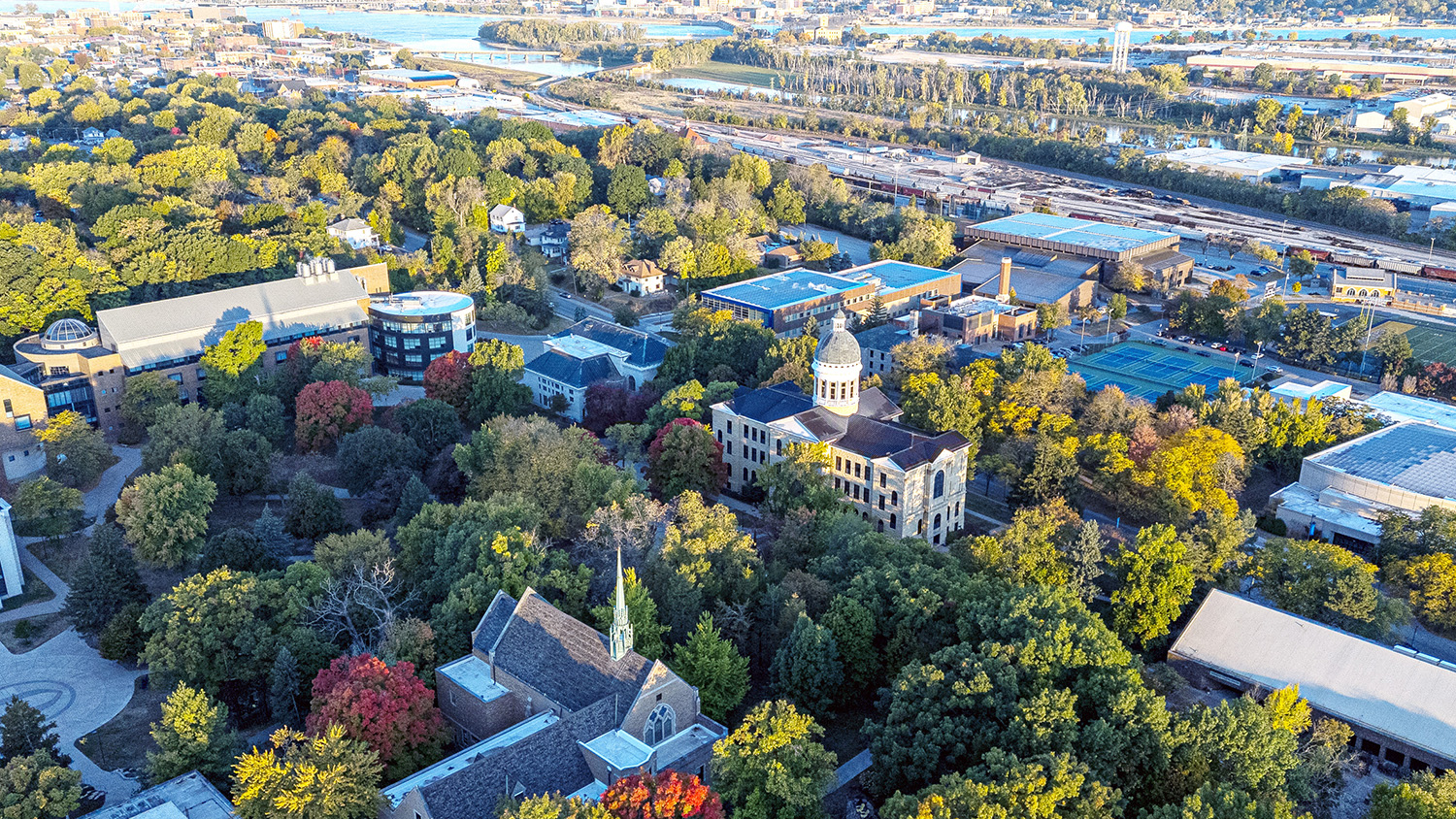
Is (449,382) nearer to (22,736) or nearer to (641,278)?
(641,278)

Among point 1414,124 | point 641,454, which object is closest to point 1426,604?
point 641,454

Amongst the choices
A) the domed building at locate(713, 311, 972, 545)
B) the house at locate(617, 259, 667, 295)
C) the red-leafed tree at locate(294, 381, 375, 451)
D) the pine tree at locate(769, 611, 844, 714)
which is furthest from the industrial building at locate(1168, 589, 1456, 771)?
the house at locate(617, 259, 667, 295)

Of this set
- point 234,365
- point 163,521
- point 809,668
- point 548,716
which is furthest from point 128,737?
point 234,365

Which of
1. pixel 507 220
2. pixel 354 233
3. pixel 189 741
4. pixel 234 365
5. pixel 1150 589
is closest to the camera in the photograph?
pixel 189 741

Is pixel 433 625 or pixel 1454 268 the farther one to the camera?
pixel 1454 268

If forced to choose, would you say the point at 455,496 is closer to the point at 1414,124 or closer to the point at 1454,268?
the point at 1454,268

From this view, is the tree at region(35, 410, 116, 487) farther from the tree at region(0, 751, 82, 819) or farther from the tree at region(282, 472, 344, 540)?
the tree at region(0, 751, 82, 819)

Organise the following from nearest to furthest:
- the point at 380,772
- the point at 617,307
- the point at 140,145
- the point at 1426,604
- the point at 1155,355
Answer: the point at 380,772, the point at 1426,604, the point at 1155,355, the point at 617,307, the point at 140,145

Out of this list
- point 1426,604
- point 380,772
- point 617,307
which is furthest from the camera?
point 617,307
